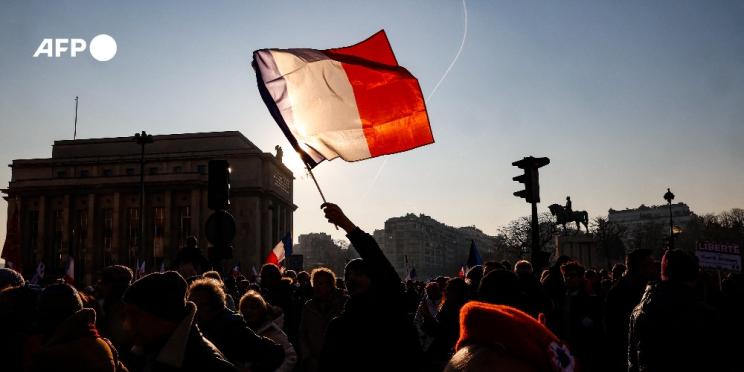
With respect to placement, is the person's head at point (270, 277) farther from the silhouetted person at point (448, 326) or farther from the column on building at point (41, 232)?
the column on building at point (41, 232)

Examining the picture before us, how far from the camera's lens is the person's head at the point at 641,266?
6.34 m

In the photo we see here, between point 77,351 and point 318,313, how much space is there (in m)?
3.55

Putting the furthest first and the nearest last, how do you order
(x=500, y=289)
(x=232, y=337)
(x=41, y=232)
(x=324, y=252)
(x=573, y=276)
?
(x=324, y=252) < (x=41, y=232) < (x=573, y=276) < (x=232, y=337) < (x=500, y=289)

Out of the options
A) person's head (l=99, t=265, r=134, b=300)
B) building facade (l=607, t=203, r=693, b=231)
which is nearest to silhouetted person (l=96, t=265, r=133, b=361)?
person's head (l=99, t=265, r=134, b=300)

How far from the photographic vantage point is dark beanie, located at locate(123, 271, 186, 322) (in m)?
3.17

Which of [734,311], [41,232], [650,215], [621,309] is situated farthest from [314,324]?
[650,215]

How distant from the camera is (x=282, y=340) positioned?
211 inches

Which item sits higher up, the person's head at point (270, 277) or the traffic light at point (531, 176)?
the traffic light at point (531, 176)

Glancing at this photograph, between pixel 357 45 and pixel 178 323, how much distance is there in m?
4.21

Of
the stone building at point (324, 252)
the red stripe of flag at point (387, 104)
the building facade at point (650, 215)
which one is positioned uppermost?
the building facade at point (650, 215)

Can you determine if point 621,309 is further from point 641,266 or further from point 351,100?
point 351,100

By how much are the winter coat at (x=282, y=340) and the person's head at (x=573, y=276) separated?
13.4 ft

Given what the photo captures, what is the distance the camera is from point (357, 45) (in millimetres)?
6582

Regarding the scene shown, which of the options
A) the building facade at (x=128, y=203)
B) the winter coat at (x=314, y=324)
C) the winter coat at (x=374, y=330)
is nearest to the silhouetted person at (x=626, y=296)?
the winter coat at (x=314, y=324)
